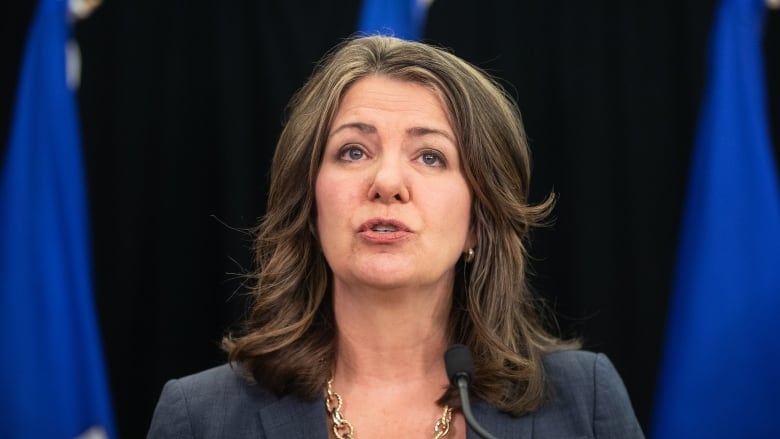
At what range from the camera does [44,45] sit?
8.59ft

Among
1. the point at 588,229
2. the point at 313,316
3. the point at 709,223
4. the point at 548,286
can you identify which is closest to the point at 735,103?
the point at 709,223

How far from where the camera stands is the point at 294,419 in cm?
184

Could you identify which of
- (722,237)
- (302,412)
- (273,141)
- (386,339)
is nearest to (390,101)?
(386,339)

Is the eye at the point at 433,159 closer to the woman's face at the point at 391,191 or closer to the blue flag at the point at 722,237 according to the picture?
the woman's face at the point at 391,191

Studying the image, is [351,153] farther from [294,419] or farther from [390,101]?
[294,419]

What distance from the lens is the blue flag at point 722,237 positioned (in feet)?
8.25

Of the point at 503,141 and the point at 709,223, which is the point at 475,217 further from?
the point at 709,223

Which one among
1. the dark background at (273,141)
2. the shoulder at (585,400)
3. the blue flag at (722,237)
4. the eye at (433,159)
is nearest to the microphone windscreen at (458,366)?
the shoulder at (585,400)

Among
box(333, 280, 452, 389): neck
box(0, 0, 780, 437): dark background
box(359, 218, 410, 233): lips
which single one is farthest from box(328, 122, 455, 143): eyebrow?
box(0, 0, 780, 437): dark background

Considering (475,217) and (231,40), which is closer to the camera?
(475,217)

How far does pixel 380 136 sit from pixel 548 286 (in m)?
0.98

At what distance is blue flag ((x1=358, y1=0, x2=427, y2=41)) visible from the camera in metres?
2.67

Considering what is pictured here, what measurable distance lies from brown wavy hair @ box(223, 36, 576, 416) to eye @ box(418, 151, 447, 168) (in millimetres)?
54

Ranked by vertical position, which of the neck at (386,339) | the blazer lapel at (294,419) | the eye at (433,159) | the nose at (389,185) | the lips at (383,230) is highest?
the eye at (433,159)
